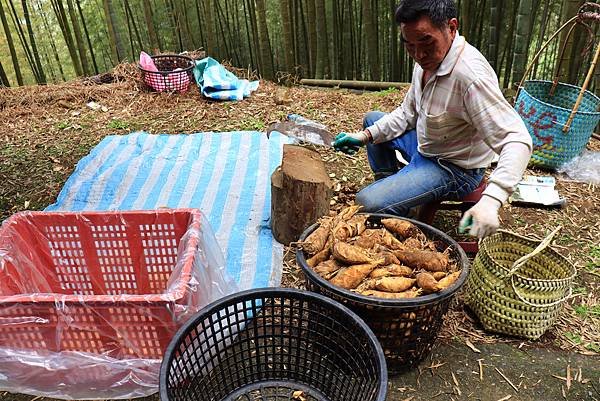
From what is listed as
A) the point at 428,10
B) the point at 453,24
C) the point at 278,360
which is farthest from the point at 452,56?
the point at 278,360

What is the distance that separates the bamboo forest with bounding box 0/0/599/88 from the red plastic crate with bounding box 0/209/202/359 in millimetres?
3586

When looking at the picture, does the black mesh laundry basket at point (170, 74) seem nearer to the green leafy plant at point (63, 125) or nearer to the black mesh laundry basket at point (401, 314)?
the green leafy plant at point (63, 125)

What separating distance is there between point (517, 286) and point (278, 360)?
3.44 ft

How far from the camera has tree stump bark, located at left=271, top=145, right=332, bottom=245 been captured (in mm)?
2432

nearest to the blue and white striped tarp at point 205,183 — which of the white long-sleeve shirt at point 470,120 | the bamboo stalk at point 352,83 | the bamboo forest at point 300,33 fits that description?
the white long-sleeve shirt at point 470,120

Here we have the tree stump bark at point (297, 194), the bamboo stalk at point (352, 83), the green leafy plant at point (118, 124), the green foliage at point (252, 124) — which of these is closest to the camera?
the tree stump bark at point (297, 194)

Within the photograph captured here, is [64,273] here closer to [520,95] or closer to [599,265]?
[599,265]

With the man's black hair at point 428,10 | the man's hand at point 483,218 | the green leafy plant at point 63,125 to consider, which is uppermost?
the man's black hair at point 428,10

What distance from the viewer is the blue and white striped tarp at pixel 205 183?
2664 mm

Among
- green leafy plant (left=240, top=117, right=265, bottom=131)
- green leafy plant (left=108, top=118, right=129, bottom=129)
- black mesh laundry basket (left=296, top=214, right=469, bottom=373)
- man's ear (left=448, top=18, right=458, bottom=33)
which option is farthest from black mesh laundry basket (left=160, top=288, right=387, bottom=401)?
green leafy plant (left=108, top=118, right=129, bottom=129)

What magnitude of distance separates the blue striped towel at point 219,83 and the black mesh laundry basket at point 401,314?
3160 mm

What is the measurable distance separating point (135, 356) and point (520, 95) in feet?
10.3

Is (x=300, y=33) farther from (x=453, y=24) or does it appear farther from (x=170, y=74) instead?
(x=453, y=24)

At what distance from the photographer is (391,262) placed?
188 cm
